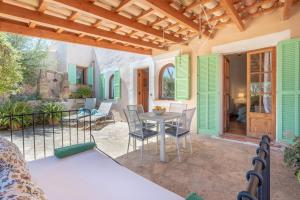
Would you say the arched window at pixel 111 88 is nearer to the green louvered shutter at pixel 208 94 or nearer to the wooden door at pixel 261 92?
the green louvered shutter at pixel 208 94

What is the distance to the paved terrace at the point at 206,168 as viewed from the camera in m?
2.17

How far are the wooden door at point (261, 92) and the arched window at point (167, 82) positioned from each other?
2388mm

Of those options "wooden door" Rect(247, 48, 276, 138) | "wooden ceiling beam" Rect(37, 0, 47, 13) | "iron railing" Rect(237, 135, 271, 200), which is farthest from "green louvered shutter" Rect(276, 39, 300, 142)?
"wooden ceiling beam" Rect(37, 0, 47, 13)

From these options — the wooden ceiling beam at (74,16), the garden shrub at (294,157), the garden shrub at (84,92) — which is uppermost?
the wooden ceiling beam at (74,16)

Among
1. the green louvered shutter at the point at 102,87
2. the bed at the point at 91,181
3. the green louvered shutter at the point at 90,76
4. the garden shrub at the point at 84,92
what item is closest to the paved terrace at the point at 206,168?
the bed at the point at 91,181

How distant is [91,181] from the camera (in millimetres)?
1561

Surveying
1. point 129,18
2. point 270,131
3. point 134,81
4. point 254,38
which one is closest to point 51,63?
point 134,81

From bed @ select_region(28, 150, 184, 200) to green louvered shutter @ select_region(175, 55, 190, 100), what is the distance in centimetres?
353

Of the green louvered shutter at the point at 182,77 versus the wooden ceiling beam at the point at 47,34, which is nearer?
the wooden ceiling beam at the point at 47,34

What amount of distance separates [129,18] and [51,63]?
6.87 meters

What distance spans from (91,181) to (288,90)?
375 centimetres

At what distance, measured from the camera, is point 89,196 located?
1345 millimetres

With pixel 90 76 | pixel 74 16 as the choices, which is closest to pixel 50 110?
pixel 90 76

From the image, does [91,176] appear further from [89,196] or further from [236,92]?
[236,92]
